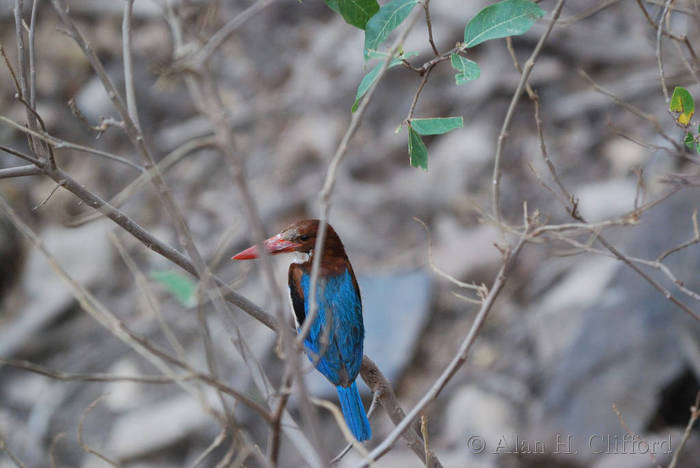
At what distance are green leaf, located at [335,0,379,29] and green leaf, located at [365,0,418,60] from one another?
0.03m

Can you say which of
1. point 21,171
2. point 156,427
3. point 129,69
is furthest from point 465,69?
point 156,427

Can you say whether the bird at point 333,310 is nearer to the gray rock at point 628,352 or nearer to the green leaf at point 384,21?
the green leaf at point 384,21

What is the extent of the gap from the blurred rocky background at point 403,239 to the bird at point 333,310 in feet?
4.14

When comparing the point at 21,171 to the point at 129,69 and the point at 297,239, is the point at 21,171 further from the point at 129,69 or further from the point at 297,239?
the point at 297,239

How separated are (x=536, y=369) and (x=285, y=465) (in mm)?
1691

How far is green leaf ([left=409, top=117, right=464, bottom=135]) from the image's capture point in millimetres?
1459

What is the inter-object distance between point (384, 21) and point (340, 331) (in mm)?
1035

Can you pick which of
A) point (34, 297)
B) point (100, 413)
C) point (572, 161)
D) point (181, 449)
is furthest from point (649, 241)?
point (34, 297)

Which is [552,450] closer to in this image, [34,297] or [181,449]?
[181,449]

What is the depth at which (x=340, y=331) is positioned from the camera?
2.22 metres
